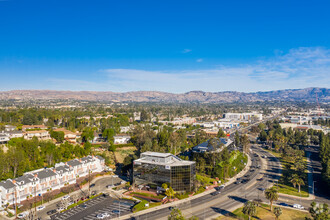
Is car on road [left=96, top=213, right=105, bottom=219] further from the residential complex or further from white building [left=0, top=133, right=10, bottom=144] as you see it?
white building [left=0, top=133, right=10, bottom=144]

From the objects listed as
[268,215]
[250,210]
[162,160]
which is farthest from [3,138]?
[268,215]

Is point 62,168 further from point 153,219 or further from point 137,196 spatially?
point 153,219

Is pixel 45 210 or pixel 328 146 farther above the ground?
pixel 328 146

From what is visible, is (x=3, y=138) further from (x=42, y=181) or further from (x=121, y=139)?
(x=121, y=139)

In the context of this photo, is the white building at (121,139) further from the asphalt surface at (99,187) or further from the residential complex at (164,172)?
the residential complex at (164,172)

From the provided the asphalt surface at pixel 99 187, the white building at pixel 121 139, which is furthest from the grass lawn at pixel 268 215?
the white building at pixel 121 139

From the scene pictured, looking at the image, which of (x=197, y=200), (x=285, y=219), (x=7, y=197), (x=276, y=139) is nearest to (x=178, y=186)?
(x=197, y=200)

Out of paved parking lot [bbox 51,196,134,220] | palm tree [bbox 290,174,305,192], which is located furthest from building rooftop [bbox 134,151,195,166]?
palm tree [bbox 290,174,305,192]
